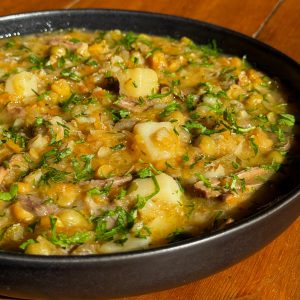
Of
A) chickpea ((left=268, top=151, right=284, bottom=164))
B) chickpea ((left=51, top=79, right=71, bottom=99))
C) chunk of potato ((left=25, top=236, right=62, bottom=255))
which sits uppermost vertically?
chickpea ((left=268, top=151, right=284, bottom=164))

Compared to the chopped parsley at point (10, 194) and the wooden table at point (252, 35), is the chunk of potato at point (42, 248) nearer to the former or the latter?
the chopped parsley at point (10, 194)

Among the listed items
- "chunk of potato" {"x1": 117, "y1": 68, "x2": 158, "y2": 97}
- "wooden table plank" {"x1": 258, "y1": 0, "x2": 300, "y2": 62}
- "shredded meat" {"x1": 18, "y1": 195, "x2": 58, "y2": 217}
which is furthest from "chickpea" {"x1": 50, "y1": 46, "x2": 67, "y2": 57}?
"wooden table plank" {"x1": 258, "y1": 0, "x2": 300, "y2": 62}

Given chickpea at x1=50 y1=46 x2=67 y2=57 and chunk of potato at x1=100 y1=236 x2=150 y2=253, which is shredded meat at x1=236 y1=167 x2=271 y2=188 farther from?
chickpea at x1=50 y1=46 x2=67 y2=57

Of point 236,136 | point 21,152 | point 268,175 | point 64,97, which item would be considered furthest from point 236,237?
point 64,97

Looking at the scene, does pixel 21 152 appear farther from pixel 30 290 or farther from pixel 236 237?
pixel 236 237

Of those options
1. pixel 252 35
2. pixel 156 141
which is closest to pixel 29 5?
pixel 252 35

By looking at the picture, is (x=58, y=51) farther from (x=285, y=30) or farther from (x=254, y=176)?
(x=285, y=30)

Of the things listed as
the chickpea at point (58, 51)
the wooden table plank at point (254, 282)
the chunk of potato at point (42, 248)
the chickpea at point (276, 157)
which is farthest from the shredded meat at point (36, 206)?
the chickpea at point (58, 51)

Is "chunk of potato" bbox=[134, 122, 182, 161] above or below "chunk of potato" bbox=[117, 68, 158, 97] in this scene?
above
